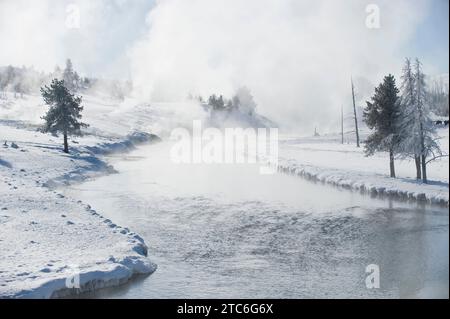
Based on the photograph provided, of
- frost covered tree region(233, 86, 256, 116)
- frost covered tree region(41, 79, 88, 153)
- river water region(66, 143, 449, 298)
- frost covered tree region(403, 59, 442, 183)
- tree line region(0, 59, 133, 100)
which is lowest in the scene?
river water region(66, 143, 449, 298)

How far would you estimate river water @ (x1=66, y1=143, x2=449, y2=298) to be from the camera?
12.4 m

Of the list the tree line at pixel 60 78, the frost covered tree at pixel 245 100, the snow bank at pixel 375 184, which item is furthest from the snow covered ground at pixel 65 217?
the frost covered tree at pixel 245 100

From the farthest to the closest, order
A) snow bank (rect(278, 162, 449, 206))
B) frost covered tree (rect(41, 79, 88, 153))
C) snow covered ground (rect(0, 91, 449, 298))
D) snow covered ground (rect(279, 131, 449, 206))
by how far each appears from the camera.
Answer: frost covered tree (rect(41, 79, 88, 153))
snow covered ground (rect(279, 131, 449, 206))
snow bank (rect(278, 162, 449, 206))
snow covered ground (rect(0, 91, 449, 298))

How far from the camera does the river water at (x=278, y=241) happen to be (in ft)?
40.6

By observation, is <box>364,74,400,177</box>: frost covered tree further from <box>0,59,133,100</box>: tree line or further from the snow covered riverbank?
<box>0,59,133,100</box>: tree line

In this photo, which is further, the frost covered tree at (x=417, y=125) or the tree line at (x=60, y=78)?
the tree line at (x=60, y=78)

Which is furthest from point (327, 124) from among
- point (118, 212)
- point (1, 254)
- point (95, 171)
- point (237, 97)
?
point (1, 254)

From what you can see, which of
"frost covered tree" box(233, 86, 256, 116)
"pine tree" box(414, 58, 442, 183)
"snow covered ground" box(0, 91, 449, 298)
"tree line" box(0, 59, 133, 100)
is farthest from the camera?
"frost covered tree" box(233, 86, 256, 116)

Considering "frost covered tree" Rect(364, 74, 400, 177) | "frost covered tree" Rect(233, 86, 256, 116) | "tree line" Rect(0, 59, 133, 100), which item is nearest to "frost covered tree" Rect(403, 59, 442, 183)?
"frost covered tree" Rect(364, 74, 400, 177)

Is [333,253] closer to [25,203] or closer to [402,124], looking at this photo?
[402,124]

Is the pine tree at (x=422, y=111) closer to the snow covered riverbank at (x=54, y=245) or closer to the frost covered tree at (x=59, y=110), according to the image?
the snow covered riverbank at (x=54, y=245)

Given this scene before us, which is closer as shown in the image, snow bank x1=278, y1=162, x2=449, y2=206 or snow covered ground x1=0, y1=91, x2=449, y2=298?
snow covered ground x1=0, y1=91, x2=449, y2=298
